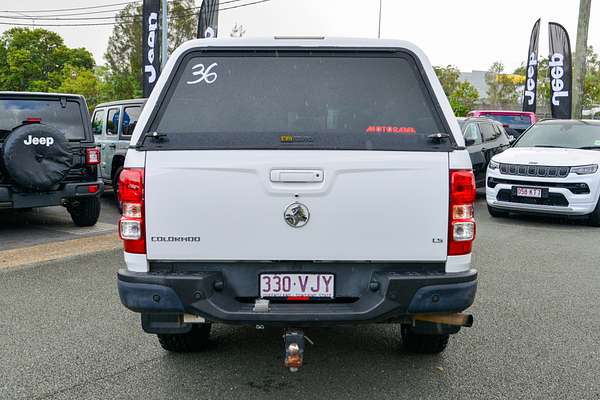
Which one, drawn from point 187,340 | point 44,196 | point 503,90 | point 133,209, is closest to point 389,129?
point 133,209

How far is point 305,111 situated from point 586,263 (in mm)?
5121

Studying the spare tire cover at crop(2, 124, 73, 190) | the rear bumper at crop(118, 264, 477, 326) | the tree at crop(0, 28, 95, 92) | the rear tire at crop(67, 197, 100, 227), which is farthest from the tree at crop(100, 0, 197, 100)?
the rear bumper at crop(118, 264, 477, 326)

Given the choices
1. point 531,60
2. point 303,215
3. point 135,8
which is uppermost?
point 135,8

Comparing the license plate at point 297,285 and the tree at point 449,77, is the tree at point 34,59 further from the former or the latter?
the license plate at point 297,285

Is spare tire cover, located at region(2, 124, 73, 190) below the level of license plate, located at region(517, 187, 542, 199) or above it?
above

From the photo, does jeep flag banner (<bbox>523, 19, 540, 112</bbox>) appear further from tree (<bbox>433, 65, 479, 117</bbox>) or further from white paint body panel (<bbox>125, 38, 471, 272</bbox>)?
white paint body panel (<bbox>125, 38, 471, 272</bbox>)

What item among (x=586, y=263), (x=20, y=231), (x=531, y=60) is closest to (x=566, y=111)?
(x=531, y=60)

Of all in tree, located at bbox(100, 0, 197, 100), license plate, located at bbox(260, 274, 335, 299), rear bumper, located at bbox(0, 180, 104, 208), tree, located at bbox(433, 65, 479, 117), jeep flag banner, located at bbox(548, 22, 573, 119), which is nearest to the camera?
license plate, located at bbox(260, 274, 335, 299)

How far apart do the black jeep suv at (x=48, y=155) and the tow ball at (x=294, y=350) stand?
552 cm

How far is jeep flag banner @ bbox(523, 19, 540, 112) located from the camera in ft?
74.0

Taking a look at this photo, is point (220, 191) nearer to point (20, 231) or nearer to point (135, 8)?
point (20, 231)

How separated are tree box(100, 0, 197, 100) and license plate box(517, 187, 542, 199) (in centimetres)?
3371

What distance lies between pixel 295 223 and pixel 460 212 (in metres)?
0.88

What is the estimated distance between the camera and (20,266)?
6605 mm
